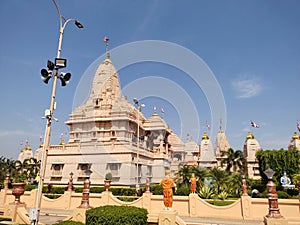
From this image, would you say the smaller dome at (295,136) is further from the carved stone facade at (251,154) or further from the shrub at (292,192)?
the shrub at (292,192)

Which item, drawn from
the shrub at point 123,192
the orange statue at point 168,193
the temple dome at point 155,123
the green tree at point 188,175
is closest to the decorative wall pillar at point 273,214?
the orange statue at point 168,193

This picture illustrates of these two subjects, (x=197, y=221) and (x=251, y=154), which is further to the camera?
(x=251, y=154)

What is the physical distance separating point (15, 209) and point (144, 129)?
29606mm

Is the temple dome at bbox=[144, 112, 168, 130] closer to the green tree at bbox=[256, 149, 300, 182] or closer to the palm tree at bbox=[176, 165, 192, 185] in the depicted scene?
the palm tree at bbox=[176, 165, 192, 185]

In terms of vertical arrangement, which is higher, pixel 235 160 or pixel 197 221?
pixel 235 160

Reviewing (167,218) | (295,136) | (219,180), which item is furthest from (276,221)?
(295,136)

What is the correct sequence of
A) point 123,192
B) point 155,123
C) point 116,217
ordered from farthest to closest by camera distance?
1. point 155,123
2. point 123,192
3. point 116,217

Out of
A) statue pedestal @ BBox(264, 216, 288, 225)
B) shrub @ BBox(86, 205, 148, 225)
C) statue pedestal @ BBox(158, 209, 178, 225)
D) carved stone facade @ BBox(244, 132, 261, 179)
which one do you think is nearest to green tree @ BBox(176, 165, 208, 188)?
statue pedestal @ BBox(264, 216, 288, 225)

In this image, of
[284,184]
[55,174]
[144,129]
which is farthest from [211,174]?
[55,174]

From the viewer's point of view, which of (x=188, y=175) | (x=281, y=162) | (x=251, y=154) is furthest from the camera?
(x=251, y=154)

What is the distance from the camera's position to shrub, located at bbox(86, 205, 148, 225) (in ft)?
26.8

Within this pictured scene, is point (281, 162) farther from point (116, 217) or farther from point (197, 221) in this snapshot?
point (116, 217)

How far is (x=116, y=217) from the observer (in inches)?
322

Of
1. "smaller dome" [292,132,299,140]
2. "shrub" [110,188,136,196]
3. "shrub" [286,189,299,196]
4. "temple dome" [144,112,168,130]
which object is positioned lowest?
"shrub" [110,188,136,196]
